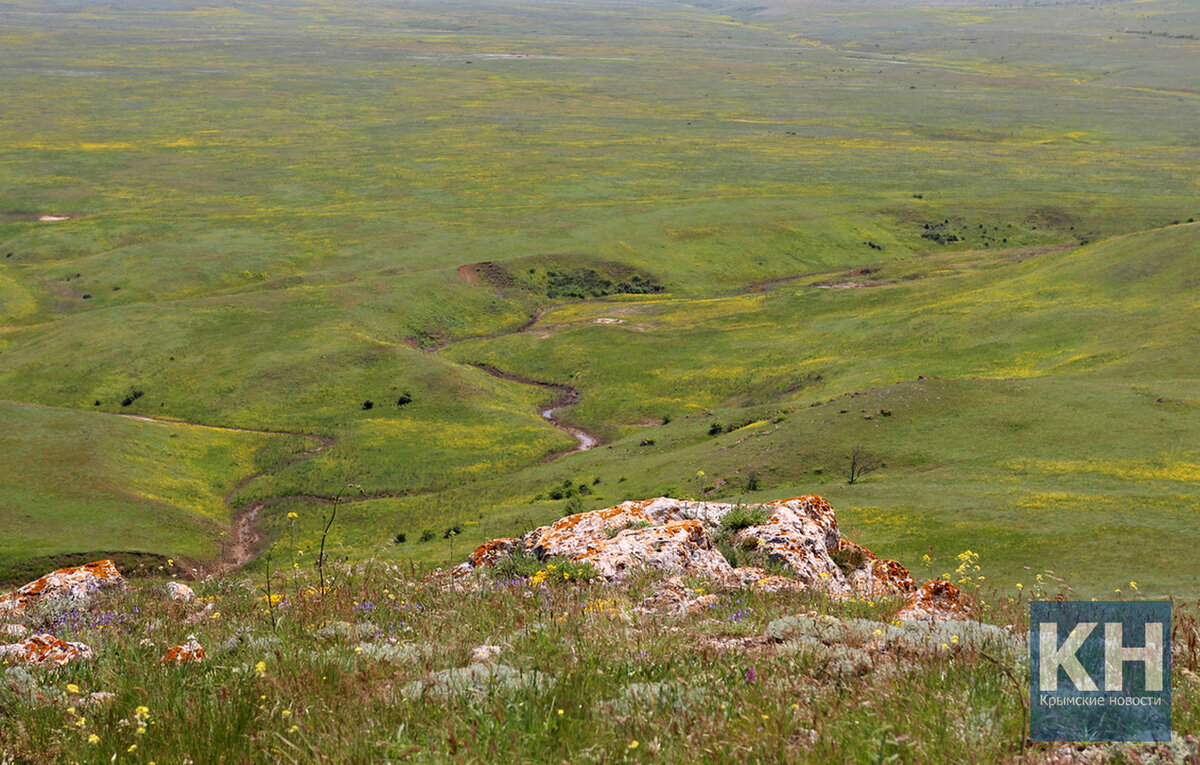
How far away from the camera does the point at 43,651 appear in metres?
9.98

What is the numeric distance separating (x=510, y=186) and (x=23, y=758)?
153m

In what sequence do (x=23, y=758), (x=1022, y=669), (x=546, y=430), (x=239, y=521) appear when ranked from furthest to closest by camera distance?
1. (x=546, y=430)
2. (x=239, y=521)
3. (x=1022, y=669)
4. (x=23, y=758)

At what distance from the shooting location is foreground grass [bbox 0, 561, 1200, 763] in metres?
6.02

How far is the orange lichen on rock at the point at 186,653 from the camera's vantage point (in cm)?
830

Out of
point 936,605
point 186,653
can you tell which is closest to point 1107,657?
point 936,605

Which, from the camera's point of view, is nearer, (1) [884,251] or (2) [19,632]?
(2) [19,632]

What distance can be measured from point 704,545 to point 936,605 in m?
5.64

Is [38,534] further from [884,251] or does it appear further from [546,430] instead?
[884,251]

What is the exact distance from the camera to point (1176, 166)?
162 metres

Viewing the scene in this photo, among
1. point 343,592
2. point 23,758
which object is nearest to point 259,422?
point 343,592

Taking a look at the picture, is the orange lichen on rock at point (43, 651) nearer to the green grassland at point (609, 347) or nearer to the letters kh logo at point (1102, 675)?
the letters kh logo at point (1102, 675)

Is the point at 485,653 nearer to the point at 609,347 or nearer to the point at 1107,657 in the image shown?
the point at 1107,657

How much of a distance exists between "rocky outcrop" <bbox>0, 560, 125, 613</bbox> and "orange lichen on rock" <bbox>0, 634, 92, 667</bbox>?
357 inches

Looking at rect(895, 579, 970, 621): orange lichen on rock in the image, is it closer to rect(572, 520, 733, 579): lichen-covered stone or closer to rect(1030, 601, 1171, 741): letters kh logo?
rect(1030, 601, 1171, 741): letters kh logo
